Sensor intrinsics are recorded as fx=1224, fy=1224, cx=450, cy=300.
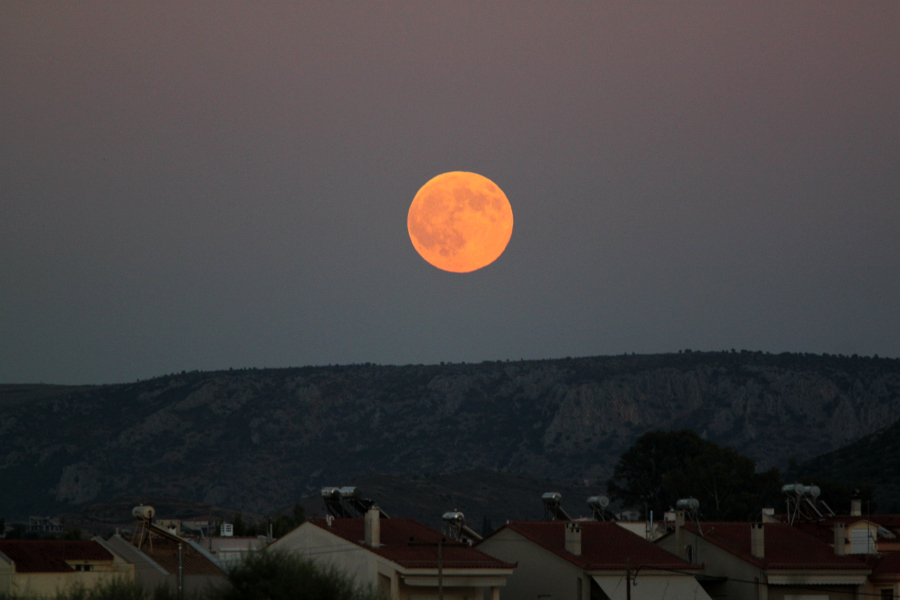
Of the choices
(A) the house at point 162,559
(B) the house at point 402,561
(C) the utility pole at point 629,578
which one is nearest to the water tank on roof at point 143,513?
(A) the house at point 162,559

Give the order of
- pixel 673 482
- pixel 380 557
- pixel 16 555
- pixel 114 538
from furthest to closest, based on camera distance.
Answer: pixel 673 482 → pixel 114 538 → pixel 16 555 → pixel 380 557

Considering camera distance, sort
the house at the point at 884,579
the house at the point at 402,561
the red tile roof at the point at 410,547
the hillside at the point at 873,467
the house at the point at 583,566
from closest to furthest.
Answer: the house at the point at 402,561, the red tile roof at the point at 410,547, the house at the point at 583,566, the house at the point at 884,579, the hillside at the point at 873,467

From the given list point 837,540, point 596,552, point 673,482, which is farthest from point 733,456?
point 596,552

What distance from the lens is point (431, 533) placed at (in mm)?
57562

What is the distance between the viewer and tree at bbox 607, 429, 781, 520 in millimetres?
117312

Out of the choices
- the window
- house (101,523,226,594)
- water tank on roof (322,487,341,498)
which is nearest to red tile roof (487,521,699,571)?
water tank on roof (322,487,341,498)

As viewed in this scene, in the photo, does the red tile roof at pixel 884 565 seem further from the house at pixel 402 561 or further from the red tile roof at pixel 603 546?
the house at pixel 402 561

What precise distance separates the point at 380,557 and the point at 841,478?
110 meters

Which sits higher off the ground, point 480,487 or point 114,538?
point 480,487

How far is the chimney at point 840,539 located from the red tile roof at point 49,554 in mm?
35837

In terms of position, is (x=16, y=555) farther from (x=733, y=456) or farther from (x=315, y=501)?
(x=315, y=501)

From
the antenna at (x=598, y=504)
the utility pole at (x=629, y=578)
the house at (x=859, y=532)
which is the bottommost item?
the utility pole at (x=629, y=578)

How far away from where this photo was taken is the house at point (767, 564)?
58219 mm

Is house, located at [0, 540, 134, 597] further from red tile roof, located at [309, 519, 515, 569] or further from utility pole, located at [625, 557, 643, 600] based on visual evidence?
utility pole, located at [625, 557, 643, 600]
